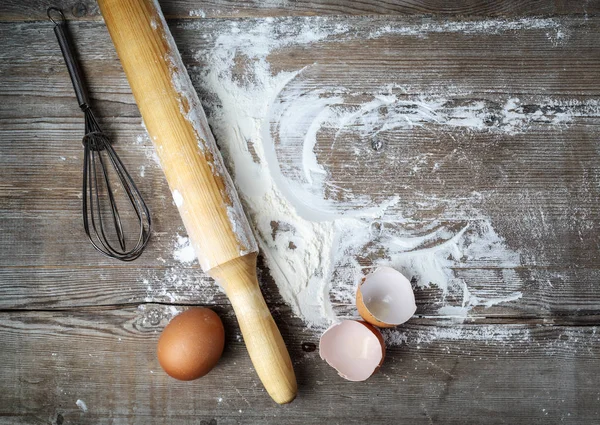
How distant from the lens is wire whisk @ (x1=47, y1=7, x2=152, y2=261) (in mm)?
1123

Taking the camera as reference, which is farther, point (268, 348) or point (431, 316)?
point (431, 316)

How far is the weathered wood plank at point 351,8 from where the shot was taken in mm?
1192

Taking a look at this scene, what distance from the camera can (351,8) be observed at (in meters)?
1.19

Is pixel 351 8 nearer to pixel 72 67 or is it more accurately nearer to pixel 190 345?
pixel 72 67

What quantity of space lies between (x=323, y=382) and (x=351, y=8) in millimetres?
1013

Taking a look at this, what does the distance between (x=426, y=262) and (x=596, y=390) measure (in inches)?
21.6

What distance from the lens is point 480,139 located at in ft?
3.87

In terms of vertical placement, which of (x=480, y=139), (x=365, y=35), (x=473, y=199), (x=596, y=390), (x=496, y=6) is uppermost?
(x=496, y=6)

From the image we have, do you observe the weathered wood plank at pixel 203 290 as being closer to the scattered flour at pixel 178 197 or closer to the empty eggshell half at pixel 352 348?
the empty eggshell half at pixel 352 348

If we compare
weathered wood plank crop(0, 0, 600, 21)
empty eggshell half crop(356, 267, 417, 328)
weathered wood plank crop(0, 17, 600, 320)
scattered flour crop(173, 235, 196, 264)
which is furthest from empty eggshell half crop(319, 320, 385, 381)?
weathered wood plank crop(0, 0, 600, 21)

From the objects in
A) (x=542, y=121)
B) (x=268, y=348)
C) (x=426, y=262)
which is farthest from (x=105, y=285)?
(x=542, y=121)

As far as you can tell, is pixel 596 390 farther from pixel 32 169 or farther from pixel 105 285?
pixel 32 169

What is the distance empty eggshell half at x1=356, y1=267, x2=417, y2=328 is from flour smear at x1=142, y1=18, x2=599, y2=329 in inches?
1.9

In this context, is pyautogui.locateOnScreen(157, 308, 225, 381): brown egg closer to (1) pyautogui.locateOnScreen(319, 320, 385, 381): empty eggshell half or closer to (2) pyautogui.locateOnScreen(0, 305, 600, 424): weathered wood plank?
(2) pyautogui.locateOnScreen(0, 305, 600, 424): weathered wood plank
